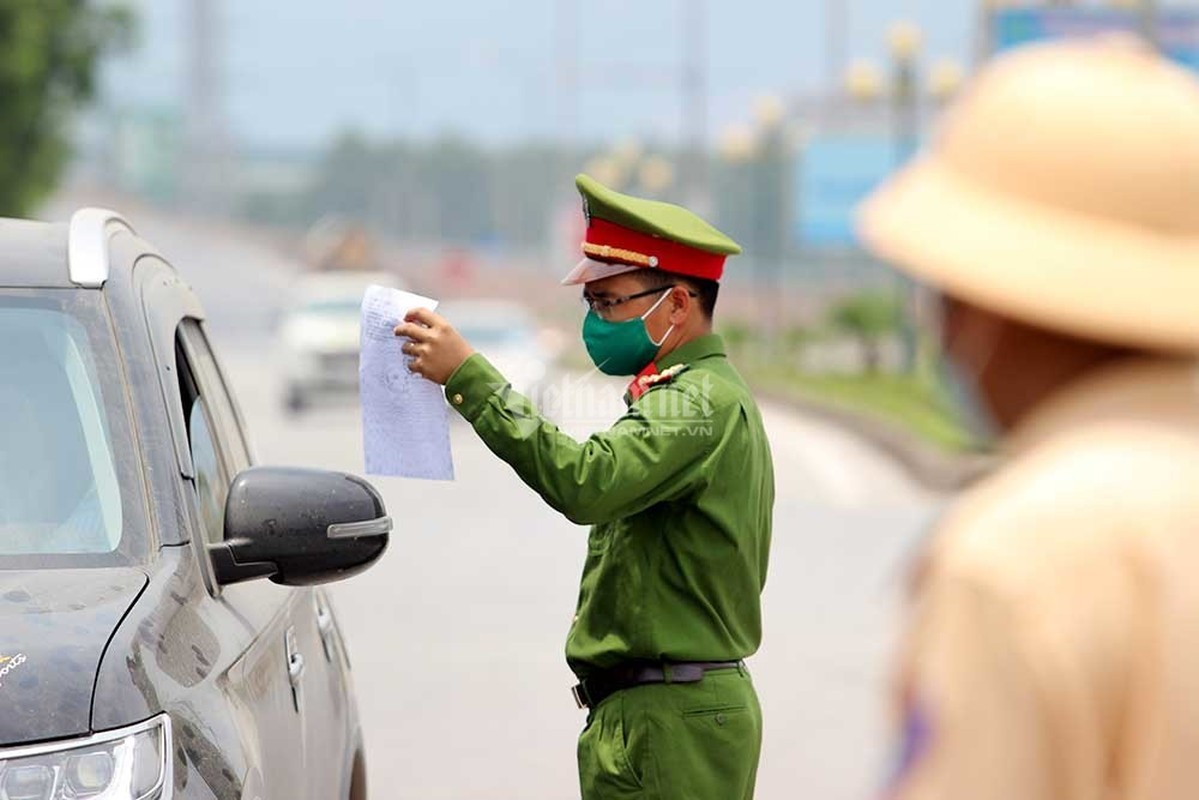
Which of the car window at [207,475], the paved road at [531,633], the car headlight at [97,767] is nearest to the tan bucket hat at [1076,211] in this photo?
the paved road at [531,633]

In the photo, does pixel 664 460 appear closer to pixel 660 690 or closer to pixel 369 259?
pixel 660 690

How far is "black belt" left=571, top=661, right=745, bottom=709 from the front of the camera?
4180mm

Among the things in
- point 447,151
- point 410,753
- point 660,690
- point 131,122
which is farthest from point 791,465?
point 447,151

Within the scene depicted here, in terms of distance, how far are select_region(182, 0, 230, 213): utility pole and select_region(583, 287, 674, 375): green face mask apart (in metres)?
101

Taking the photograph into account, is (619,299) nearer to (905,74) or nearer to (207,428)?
(207,428)

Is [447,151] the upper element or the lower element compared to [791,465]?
lower

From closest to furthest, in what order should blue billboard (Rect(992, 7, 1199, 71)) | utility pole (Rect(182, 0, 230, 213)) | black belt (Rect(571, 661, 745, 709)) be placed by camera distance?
black belt (Rect(571, 661, 745, 709))
blue billboard (Rect(992, 7, 1199, 71))
utility pole (Rect(182, 0, 230, 213))

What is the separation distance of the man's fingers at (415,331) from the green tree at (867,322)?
3820 cm

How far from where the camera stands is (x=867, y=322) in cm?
4259

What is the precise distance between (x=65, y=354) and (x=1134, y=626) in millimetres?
2851

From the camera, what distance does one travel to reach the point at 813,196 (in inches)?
2233

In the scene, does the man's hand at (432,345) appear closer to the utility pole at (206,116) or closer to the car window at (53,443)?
the car window at (53,443)

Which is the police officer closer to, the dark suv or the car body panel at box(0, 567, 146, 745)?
the dark suv

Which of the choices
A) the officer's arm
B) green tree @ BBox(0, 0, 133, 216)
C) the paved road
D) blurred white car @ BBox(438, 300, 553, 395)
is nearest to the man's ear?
the officer's arm
